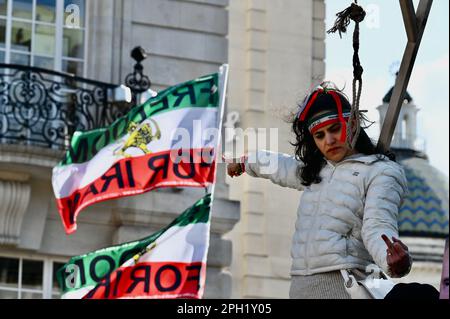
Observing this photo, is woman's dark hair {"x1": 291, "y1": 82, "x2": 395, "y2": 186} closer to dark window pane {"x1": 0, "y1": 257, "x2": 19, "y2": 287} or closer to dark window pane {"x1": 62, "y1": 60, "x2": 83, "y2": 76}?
dark window pane {"x1": 0, "y1": 257, "x2": 19, "y2": 287}

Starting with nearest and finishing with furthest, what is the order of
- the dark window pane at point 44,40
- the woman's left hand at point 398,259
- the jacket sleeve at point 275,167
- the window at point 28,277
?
the woman's left hand at point 398,259
the jacket sleeve at point 275,167
the window at point 28,277
the dark window pane at point 44,40

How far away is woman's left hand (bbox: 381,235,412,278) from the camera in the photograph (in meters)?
5.41

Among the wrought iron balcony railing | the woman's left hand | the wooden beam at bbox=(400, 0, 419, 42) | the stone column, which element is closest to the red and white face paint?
the wooden beam at bbox=(400, 0, 419, 42)

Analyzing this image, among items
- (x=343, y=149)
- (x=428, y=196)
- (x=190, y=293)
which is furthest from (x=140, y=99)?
(x=428, y=196)

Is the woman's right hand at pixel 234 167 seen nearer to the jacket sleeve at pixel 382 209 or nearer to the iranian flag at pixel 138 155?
the jacket sleeve at pixel 382 209

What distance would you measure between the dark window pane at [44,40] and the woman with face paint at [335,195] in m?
11.0

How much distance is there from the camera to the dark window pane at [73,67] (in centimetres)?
1709

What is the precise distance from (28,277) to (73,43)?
2.46m

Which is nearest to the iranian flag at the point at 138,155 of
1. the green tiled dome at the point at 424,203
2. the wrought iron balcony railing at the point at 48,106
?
the wrought iron balcony railing at the point at 48,106

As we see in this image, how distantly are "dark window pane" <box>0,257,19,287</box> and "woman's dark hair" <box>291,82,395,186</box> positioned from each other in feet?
33.7

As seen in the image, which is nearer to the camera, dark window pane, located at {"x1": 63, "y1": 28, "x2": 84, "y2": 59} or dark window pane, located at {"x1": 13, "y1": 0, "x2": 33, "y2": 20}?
dark window pane, located at {"x1": 13, "y1": 0, "x2": 33, "y2": 20}

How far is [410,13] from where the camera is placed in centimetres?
558
